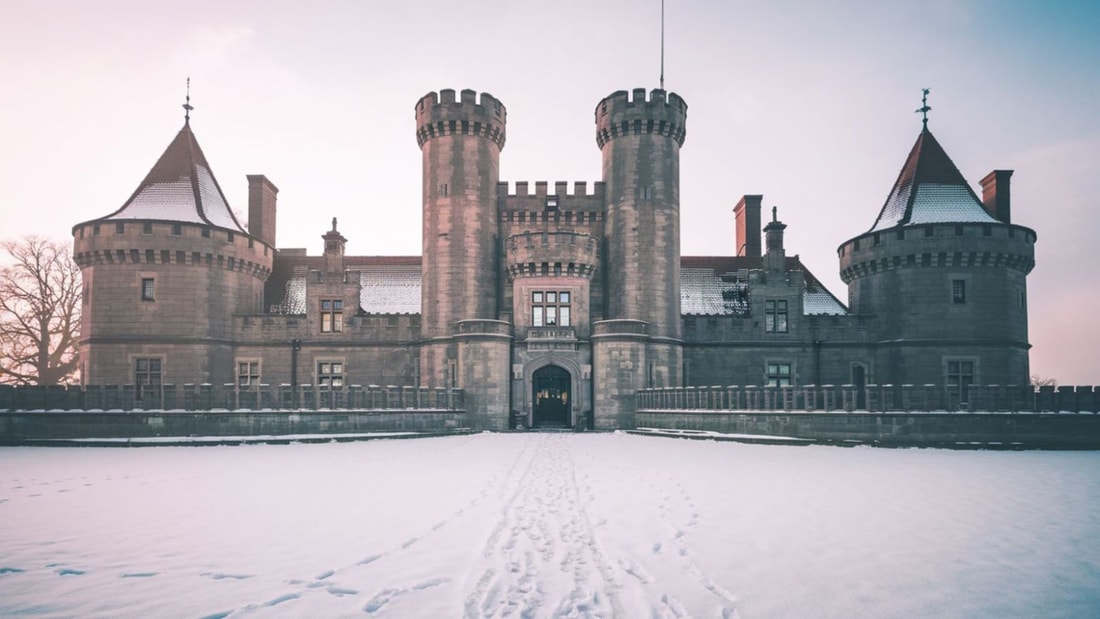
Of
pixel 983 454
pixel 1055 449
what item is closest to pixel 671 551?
pixel 983 454

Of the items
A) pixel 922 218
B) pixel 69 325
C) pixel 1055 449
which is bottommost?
pixel 1055 449

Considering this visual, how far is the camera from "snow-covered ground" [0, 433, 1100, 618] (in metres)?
5.47

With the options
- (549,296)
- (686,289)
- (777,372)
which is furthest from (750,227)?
(549,296)

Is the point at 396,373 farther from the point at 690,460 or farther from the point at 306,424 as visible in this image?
the point at 690,460

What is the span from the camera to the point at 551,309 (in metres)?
32.6

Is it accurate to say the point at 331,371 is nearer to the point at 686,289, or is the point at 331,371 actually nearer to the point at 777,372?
the point at 686,289

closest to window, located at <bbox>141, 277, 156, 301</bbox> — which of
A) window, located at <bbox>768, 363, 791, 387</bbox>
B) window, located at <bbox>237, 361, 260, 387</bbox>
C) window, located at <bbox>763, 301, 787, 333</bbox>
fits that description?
window, located at <bbox>237, 361, 260, 387</bbox>

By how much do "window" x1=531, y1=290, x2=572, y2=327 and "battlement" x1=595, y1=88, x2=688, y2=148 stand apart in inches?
364

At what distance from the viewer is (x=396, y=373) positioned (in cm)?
3497

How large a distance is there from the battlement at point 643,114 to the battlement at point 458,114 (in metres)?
6.10

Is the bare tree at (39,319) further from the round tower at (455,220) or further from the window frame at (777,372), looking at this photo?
the window frame at (777,372)

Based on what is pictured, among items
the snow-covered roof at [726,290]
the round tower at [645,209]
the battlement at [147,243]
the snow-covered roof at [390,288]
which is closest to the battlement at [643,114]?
the round tower at [645,209]

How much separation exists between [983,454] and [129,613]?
806 inches

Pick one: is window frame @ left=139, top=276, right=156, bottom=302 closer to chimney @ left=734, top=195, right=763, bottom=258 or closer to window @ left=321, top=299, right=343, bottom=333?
window @ left=321, top=299, right=343, bottom=333
